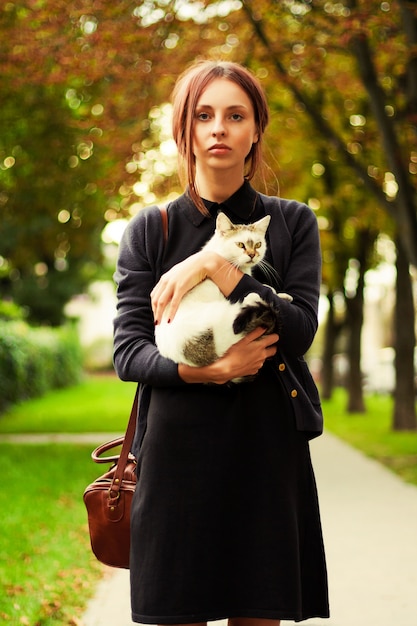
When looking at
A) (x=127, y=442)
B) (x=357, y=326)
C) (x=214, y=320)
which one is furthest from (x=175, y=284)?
(x=357, y=326)

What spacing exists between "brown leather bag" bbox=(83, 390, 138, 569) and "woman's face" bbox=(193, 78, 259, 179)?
0.84 metres

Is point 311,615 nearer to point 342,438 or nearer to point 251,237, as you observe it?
point 251,237

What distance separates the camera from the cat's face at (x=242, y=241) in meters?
2.70

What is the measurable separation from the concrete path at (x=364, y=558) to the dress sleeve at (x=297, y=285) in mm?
3126

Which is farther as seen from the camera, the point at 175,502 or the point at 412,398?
the point at 412,398

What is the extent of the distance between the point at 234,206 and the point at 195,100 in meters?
0.37

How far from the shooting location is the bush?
19.5 metres

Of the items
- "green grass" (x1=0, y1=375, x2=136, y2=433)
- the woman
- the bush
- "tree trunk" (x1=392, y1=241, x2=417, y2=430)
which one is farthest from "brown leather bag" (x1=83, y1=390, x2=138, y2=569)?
the bush

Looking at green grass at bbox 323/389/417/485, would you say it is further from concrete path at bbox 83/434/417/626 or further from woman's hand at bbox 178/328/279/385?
woman's hand at bbox 178/328/279/385

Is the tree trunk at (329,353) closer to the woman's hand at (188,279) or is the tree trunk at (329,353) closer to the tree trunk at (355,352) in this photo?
the tree trunk at (355,352)

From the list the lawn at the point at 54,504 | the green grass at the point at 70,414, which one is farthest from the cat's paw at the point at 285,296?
the green grass at the point at 70,414

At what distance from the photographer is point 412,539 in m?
7.62

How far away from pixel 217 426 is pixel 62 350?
1185 inches

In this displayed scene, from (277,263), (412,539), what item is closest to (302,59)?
(412,539)
